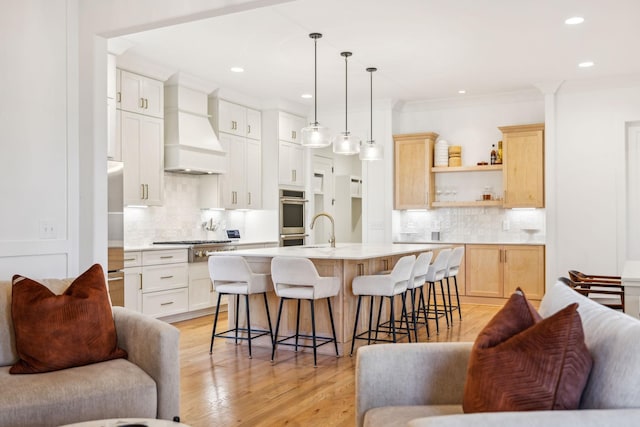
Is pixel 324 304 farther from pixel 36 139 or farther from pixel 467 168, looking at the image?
pixel 467 168

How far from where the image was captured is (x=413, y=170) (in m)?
8.05

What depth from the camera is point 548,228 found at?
23.3 feet

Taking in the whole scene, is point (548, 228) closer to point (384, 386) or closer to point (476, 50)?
point (476, 50)

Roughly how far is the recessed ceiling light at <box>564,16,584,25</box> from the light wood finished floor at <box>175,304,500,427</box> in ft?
9.58

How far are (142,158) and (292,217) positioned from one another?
271 centimetres

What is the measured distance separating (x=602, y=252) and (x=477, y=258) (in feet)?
4.82

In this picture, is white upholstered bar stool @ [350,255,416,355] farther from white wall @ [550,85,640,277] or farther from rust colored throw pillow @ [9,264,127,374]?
white wall @ [550,85,640,277]

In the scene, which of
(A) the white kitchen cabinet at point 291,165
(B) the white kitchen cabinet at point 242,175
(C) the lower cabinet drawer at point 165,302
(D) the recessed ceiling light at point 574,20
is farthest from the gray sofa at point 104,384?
(A) the white kitchen cabinet at point 291,165

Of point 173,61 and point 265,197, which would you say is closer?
point 173,61

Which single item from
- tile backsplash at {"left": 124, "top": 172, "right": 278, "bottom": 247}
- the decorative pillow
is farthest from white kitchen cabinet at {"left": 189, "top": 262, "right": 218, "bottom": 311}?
the decorative pillow

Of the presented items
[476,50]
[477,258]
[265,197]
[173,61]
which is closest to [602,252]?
[477,258]

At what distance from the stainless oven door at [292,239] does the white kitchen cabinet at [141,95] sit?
254 cm

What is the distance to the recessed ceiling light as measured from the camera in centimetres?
481

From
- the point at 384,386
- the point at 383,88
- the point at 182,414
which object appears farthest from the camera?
the point at 383,88
